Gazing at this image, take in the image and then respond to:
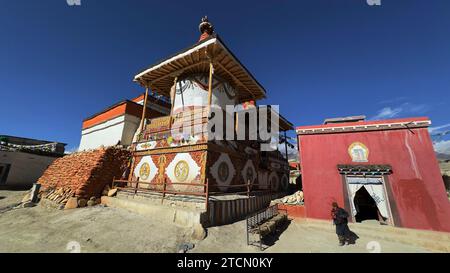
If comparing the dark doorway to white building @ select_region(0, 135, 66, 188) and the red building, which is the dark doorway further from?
white building @ select_region(0, 135, 66, 188)

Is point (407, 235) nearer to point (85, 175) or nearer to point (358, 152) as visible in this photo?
point (358, 152)

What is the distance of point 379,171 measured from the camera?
31.0 feet

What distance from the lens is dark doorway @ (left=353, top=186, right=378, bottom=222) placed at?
417 inches

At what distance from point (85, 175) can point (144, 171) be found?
3.21m

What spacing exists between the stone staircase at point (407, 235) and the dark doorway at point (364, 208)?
1.54 m

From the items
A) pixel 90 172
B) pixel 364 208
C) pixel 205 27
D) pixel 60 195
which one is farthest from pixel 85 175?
pixel 364 208

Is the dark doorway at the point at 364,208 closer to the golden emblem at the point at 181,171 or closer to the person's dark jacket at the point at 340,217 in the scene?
the person's dark jacket at the point at 340,217

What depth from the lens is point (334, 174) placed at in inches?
400

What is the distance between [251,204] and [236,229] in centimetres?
295

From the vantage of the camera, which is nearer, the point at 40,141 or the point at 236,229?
the point at 236,229

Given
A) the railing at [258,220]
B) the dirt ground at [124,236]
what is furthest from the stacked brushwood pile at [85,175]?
the railing at [258,220]
